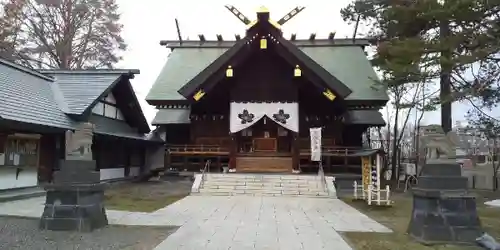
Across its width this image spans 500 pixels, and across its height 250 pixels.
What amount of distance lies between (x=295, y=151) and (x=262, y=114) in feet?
7.09

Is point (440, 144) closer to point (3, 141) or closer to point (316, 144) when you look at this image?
point (316, 144)

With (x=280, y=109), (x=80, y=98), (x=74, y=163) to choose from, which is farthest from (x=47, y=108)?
(x=280, y=109)

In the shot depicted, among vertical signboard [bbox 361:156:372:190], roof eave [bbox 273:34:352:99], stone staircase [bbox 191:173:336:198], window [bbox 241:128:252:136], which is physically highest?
roof eave [bbox 273:34:352:99]

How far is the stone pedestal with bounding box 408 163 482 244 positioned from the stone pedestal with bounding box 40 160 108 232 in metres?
5.83

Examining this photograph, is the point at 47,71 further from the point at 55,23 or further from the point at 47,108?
the point at 55,23

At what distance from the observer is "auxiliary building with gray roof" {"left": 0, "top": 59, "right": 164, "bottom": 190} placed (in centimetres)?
1218

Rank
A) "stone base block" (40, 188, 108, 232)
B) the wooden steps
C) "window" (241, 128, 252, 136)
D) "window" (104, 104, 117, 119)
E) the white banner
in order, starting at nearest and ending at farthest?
"stone base block" (40, 188, 108, 232), the white banner, "window" (104, 104, 117, 119), the wooden steps, "window" (241, 128, 252, 136)

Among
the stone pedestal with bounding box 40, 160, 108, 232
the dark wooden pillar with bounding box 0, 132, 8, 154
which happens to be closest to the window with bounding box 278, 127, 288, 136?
the dark wooden pillar with bounding box 0, 132, 8, 154

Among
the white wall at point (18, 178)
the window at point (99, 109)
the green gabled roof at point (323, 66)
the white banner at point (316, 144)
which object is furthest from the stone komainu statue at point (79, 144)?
the green gabled roof at point (323, 66)

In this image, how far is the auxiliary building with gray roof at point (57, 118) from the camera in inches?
480

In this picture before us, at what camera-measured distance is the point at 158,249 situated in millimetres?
6059

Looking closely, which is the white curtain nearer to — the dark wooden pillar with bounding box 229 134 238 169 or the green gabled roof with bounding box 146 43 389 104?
the dark wooden pillar with bounding box 229 134 238 169

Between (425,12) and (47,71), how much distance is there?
1486 cm

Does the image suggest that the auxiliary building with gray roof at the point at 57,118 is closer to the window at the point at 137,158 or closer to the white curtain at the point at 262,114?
the window at the point at 137,158
